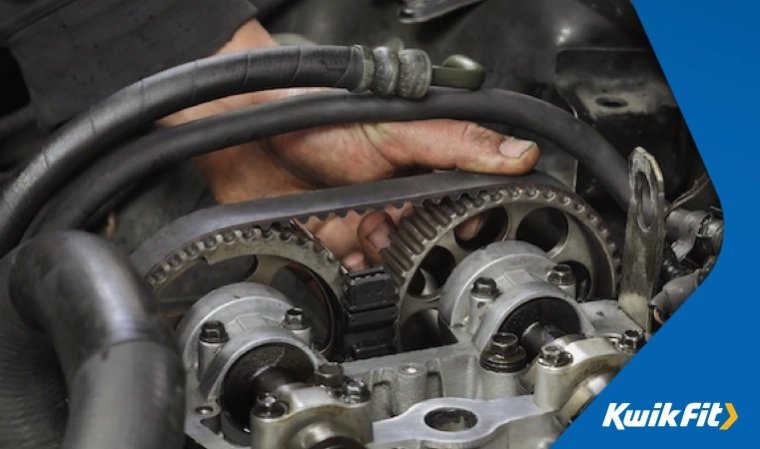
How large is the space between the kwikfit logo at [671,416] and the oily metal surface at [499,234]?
0.44 meters

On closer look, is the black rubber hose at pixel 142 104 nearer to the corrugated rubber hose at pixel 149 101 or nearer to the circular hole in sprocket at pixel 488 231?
the corrugated rubber hose at pixel 149 101

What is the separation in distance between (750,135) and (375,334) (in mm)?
525

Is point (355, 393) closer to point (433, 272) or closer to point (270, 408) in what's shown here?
point (270, 408)

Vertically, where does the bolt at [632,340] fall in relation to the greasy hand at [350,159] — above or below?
below

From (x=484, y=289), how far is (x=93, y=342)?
19.6 inches

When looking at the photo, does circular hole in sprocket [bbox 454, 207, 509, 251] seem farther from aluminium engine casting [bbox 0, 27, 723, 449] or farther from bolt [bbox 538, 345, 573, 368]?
bolt [bbox 538, 345, 573, 368]

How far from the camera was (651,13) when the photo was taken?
91 cm

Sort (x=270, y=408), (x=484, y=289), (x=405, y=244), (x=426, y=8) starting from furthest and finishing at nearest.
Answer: (x=426, y=8)
(x=405, y=244)
(x=484, y=289)
(x=270, y=408)

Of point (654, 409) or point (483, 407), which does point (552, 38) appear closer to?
point (483, 407)

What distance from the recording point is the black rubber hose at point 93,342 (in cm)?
78

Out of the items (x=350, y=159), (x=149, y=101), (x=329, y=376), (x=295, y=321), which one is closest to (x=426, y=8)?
(x=350, y=159)

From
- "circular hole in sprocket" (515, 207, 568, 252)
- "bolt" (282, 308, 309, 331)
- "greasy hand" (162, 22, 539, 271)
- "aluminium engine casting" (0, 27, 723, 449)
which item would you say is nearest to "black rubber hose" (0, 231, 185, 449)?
"aluminium engine casting" (0, 27, 723, 449)

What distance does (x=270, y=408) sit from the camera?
955 mm

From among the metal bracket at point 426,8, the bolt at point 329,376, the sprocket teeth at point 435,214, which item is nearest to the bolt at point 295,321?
the bolt at point 329,376
